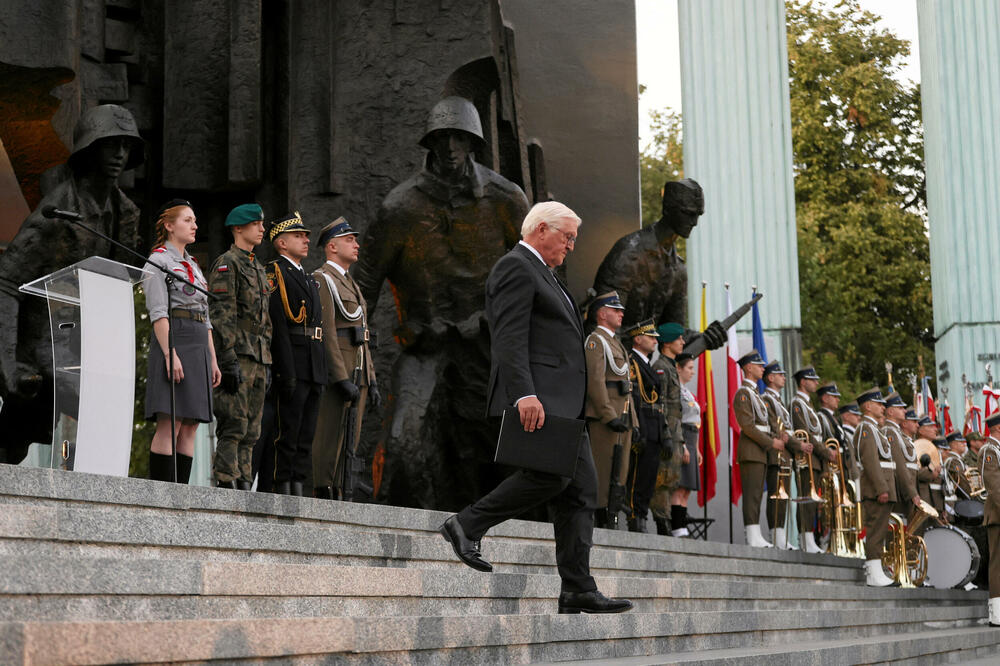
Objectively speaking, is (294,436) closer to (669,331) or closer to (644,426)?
(644,426)

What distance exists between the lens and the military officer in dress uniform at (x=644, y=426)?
468 inches

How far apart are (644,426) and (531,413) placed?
661 cm

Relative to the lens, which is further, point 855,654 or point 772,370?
point 772,370

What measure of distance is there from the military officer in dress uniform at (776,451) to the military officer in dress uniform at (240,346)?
24.4 ft

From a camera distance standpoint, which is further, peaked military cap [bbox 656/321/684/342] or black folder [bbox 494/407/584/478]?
peaked military cap [bbox 656/321/684/342]

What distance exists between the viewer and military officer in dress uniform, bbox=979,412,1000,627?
1394cm

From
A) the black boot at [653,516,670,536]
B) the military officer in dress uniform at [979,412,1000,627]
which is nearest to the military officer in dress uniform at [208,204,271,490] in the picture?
the black boot at [653,516,670,536]

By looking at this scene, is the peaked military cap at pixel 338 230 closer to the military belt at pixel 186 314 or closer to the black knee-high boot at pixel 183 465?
the military belt at pixel 186 314

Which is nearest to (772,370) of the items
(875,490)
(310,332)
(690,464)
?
(875,490)

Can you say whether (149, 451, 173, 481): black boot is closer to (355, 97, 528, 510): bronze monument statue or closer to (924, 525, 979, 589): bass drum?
(355, 97, 528, 510): bronze monument statue

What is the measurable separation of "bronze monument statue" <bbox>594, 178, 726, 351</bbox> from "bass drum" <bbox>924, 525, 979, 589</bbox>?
444 cm

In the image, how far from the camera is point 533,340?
226 inches

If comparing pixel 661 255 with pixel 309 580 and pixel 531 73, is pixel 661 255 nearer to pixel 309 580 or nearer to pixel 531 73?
pixel 531 73

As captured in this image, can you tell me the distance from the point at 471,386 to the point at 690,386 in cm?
622
